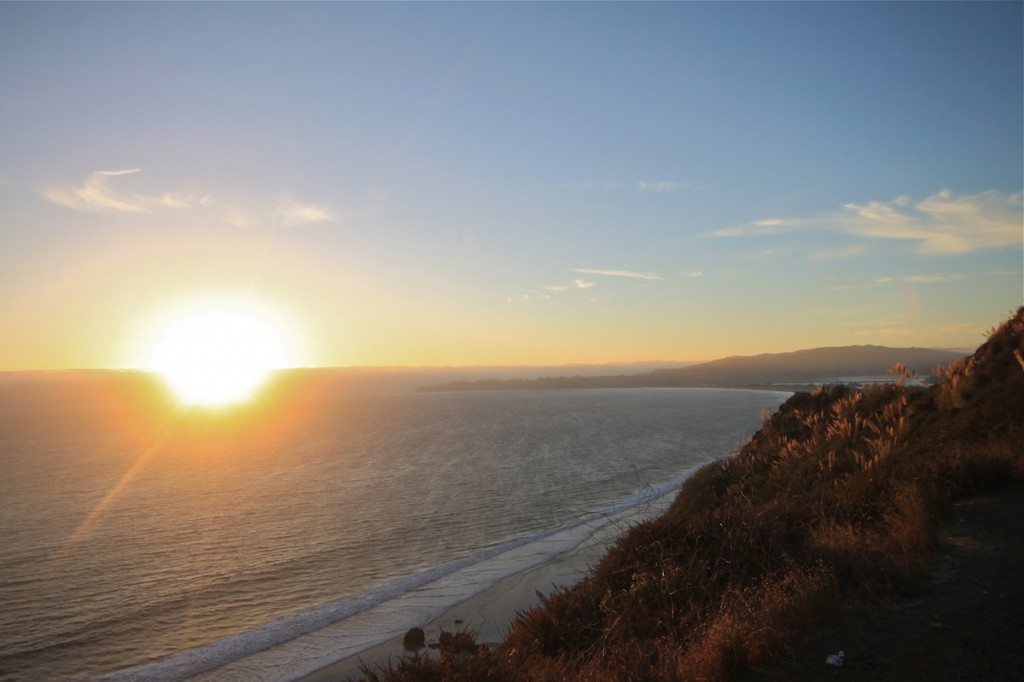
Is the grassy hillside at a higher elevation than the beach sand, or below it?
higher

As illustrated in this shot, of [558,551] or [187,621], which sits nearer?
[187,621]

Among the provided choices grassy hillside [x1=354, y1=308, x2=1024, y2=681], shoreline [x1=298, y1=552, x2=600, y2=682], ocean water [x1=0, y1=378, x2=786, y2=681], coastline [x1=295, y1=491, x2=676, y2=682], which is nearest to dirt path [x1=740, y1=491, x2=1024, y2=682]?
grassy hillside [x1=354, y1=308, x2=1024, y2=681]

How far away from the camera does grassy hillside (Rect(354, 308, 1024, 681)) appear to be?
21.8 ft

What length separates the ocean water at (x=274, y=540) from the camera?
13703 mm

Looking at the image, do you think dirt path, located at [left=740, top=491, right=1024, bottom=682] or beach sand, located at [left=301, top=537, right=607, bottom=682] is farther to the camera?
beach sand, located at [left=301, top=537, right=607, bottom=682]

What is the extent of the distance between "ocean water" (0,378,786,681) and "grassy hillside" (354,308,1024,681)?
5.12m

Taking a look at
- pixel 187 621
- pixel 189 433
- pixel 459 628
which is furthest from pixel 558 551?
pixel 189 433

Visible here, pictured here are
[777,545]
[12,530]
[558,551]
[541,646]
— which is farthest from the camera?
[12,530]

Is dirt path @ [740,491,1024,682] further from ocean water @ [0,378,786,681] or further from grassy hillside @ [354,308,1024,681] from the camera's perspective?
ocean water @ [0,378,786,681]

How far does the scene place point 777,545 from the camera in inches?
354

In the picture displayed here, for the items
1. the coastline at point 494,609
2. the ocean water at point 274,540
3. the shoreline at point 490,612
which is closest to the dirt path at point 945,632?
the coastline at point 494,609

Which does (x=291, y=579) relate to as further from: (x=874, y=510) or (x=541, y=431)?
(x=541, y=431)

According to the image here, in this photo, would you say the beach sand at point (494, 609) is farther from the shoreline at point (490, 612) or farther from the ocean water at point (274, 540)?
the ocean water at point (274, 540)

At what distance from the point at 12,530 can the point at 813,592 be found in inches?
1167
